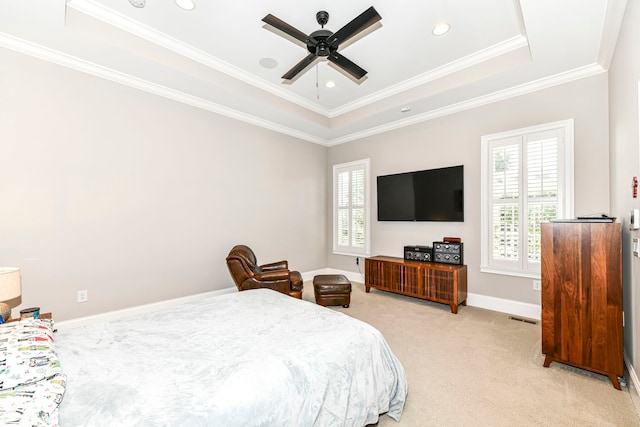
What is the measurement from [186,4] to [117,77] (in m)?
1.43

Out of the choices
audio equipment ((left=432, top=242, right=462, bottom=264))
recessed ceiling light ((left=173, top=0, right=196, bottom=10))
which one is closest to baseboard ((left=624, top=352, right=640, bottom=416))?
audio equipment ((left=432, top=242, right=462, bottom=264))

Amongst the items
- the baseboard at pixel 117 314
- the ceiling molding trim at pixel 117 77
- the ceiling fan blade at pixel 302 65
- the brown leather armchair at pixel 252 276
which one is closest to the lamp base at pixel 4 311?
the baseboard at pixel 117 314

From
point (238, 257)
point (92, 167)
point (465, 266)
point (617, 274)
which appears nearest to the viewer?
point (617, 274)

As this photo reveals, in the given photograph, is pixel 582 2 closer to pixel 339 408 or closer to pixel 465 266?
pixel 465 266

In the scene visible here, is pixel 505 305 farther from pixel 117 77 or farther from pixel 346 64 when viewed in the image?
pixel 117 77

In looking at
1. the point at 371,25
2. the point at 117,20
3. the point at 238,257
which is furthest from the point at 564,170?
the point at 117,20

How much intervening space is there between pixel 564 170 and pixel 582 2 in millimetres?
1784

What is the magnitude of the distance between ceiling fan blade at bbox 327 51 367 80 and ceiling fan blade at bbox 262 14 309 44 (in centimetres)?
31

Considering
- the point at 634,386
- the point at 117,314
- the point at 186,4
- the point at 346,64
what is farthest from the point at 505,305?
the point at 186,4

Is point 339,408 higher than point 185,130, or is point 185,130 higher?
point 185,130

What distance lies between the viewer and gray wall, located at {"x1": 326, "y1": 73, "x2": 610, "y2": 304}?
10.5ft

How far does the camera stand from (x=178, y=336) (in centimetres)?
171

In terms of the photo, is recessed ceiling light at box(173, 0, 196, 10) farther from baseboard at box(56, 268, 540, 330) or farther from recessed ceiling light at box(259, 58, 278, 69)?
baseboard at box(56, 268, 540, 330)

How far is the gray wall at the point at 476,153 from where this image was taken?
321 cm
